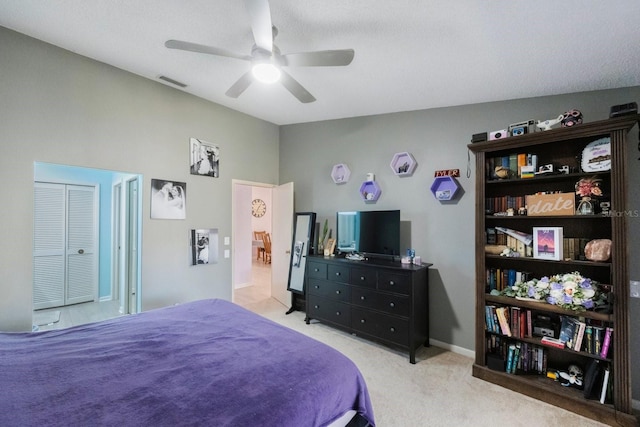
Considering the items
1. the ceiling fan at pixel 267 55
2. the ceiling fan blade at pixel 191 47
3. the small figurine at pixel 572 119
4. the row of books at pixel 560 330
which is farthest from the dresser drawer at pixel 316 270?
the small figurine at pixel 572 119

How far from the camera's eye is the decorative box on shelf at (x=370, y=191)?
369 centimetres

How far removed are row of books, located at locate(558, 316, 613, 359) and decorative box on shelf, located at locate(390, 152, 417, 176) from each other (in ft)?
6.60

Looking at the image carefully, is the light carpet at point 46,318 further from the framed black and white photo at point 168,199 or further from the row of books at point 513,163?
the row of books at point 513,163

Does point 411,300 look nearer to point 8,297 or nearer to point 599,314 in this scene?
point 599,314

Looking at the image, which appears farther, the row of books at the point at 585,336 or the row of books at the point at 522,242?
the row of books at the point at 522,242

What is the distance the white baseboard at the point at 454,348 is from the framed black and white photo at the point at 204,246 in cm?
297

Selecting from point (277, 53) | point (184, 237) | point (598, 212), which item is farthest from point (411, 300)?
point (184, 237)

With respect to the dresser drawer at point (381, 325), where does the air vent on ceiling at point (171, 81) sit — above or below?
above

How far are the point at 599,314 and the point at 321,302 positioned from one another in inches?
105

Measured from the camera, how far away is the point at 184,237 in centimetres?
352

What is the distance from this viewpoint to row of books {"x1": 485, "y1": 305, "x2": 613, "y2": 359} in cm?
214

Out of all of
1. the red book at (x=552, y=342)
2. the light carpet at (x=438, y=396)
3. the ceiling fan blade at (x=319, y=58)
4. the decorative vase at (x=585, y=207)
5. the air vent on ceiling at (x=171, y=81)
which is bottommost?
the light carpet at (x=438, y=396)

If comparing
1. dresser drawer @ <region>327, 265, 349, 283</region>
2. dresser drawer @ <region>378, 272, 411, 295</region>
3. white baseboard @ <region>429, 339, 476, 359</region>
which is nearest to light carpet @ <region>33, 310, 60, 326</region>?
dresser drawer @ <region>327, 265, 349, 283</region>

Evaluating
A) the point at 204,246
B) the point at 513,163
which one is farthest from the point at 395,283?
the point at 204,246
